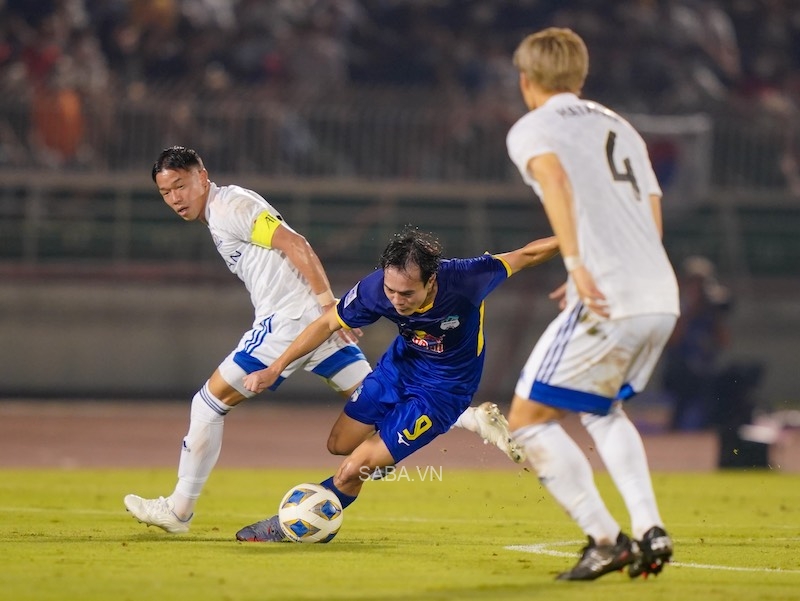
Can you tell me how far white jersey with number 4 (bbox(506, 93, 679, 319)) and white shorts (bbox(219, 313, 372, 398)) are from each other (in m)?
2.25

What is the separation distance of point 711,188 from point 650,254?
1414 centimetres

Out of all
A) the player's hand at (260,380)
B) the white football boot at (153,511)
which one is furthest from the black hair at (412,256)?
the white football boot at (153,511)

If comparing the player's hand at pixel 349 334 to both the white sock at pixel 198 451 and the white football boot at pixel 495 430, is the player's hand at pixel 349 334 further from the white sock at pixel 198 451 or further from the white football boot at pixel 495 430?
the white football boot at pixel 495 430

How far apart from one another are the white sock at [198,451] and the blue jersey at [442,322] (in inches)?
38.5

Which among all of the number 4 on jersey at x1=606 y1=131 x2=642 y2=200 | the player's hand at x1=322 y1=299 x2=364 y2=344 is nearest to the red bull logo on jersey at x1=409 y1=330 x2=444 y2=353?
the player's hand at x1=322 y1=299 x2=364 y2=344

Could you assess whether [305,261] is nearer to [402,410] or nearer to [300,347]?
[300,347]

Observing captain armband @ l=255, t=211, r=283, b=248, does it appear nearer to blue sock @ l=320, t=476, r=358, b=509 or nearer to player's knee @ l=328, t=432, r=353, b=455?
player's knee @ l=328, t=432, r=353, b=455

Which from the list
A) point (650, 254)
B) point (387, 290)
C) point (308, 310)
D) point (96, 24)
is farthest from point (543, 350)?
point (96, 24)

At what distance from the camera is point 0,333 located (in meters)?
18.3

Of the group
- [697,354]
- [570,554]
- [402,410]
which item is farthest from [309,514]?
[697,354]

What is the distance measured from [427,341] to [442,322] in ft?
0.71

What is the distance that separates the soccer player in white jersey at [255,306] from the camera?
7.68m

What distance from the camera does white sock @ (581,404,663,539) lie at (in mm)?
5695

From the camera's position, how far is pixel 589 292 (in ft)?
18.1
